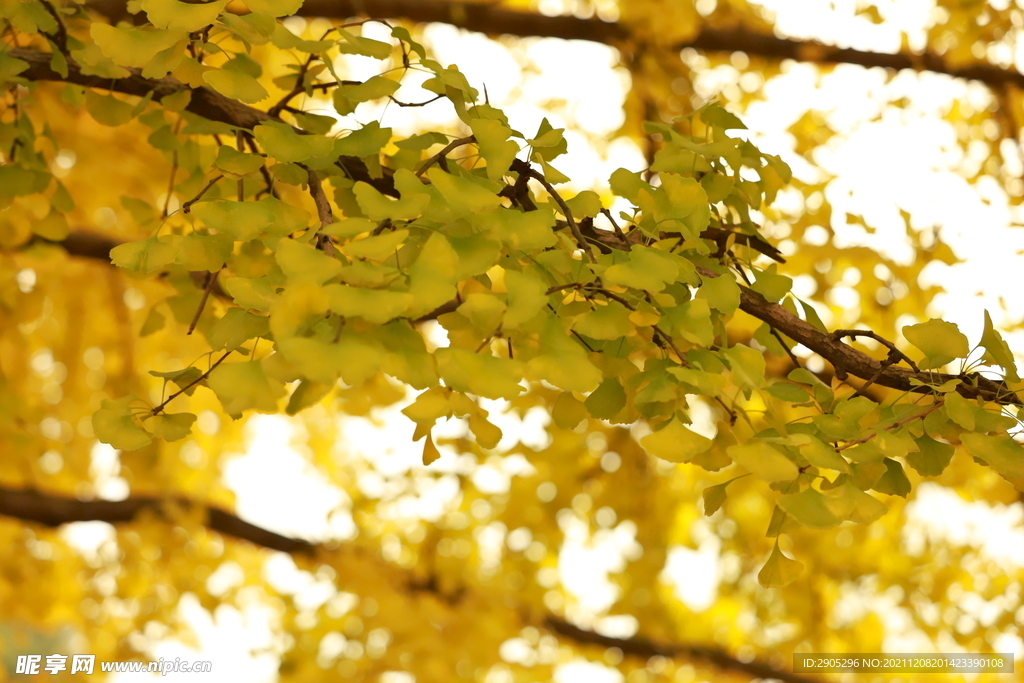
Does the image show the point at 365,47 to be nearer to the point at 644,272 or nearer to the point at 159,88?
the point at 159,88

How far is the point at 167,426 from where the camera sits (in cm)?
53

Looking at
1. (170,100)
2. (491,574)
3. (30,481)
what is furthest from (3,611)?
(170,100)

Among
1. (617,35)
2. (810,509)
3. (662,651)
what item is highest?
(617,35)

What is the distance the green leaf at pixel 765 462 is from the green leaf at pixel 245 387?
28 cm

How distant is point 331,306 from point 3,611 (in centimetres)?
242

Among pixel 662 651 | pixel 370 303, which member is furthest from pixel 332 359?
pixel 662 651

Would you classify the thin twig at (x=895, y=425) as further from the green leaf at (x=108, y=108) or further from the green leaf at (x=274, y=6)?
the green leaf at (x=108, y=108)

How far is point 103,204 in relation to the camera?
1938 millimetres

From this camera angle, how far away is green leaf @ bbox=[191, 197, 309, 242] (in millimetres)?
507

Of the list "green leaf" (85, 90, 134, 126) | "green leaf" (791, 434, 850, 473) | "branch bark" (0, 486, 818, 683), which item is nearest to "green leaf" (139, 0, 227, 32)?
"green leaf" (85, 90, 134, 126)

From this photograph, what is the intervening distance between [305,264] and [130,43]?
25cm

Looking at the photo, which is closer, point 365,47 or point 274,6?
point 274,6

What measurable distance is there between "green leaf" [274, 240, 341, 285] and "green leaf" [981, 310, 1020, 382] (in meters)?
0.48

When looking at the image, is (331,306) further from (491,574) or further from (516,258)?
(491,574)
